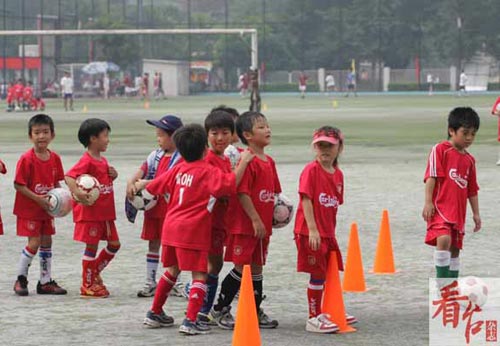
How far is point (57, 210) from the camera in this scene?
1041 cm

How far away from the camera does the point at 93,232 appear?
10.3m

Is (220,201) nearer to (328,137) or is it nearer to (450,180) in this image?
(328,137)

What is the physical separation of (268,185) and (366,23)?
331 feet

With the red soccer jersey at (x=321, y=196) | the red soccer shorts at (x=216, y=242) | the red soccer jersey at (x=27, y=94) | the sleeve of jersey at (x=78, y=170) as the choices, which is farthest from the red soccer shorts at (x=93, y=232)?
the red soccer jersey at (x=27, y=94)

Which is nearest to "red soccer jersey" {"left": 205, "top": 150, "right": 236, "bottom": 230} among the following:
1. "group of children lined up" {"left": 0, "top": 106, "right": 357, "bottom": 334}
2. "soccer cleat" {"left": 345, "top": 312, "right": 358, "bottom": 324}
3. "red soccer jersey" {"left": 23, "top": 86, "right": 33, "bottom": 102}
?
"group of children lined up" {"left": 0, "top": 106, "right": 357, "bottom": 334}

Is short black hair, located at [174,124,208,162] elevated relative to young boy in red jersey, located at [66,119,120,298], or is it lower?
elevated

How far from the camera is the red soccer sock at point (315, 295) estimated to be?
8867mm

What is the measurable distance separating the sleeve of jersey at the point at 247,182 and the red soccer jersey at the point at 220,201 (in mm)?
205

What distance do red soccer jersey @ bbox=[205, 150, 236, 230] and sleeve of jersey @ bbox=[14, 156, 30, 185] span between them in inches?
82.0

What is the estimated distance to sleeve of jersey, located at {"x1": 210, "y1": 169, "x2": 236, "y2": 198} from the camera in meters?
8.59

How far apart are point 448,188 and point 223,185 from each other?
6.65 ft

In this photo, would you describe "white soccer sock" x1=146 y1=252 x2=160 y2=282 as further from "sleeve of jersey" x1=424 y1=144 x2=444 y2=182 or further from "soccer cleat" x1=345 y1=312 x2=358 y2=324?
"sleeve of jersey" x1=424 y1=144 x2=444 y2=182

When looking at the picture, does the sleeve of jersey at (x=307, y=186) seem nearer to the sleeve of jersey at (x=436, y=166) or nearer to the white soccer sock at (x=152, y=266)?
the sleeve of jersey at (x=436, y=166)

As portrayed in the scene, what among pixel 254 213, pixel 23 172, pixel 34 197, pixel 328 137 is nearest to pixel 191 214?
pixel 254 213
